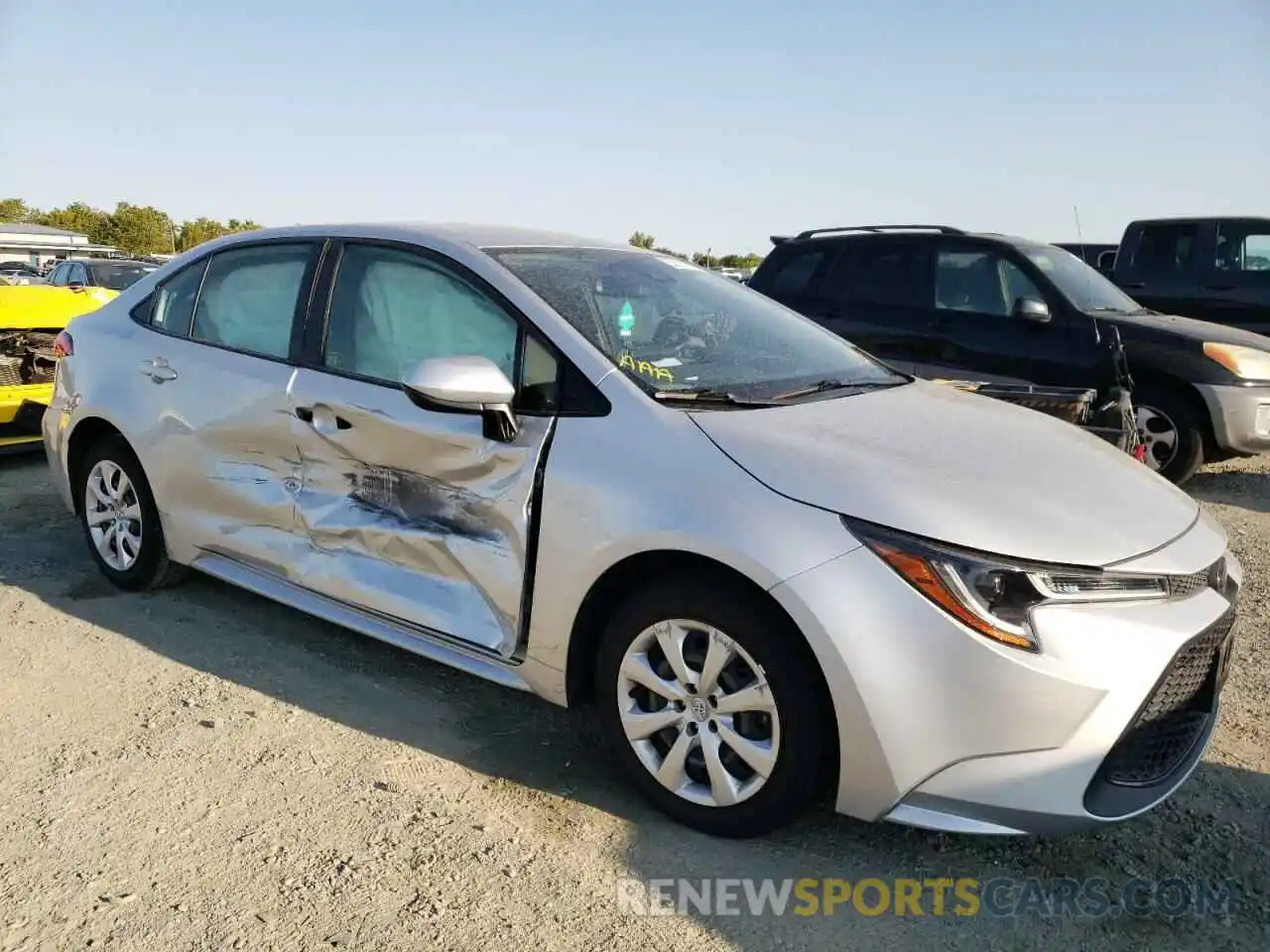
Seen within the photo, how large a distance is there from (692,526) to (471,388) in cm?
79

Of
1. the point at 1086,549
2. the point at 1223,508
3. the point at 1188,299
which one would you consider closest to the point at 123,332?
the point at 1086,549

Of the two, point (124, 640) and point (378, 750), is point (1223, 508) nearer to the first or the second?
point (378, 750)

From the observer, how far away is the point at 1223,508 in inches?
252

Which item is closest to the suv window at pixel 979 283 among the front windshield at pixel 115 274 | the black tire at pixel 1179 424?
the black tire at pixel 1179 424

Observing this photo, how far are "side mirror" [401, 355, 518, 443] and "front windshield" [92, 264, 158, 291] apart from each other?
1321 centimetres

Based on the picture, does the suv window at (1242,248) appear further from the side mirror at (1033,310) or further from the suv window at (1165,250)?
the side mirror at (1033,310)

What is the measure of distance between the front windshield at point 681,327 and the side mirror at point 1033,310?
11.1 feet

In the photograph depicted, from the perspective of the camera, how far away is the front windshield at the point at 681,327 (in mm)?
3072

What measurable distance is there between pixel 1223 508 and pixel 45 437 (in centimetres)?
672

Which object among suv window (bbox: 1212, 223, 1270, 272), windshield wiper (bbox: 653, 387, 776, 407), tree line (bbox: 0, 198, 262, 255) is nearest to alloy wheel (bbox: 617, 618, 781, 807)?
windshield wiper (bbox: 653, 387, 776, 407)

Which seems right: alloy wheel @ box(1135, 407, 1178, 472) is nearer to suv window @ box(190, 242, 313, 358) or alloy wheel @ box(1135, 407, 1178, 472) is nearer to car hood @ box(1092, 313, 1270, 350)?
car hood @ box(1092, 313, 1270, 350)

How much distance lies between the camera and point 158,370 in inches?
162

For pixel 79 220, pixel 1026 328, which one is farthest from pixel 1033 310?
pixel 79 220

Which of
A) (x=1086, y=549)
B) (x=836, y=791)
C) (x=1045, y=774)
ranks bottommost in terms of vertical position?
(x=836, y=791)
